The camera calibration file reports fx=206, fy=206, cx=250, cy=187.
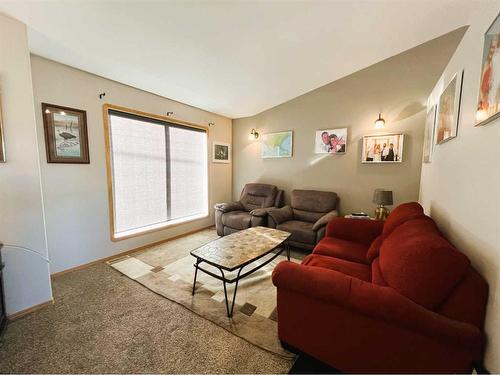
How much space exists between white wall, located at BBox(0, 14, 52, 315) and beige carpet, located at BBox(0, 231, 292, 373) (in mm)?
306

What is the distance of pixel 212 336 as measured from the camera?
1.55 meters

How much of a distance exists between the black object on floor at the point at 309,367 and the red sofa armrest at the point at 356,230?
4.30ft

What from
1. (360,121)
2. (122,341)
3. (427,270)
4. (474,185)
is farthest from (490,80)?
(122,341)

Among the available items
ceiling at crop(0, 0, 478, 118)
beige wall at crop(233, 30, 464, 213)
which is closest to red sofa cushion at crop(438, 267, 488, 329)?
ceiling at crop(0, 0, 478, 118)

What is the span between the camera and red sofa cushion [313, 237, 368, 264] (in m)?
1.90

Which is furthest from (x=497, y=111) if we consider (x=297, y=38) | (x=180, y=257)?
(x=180, y=257)

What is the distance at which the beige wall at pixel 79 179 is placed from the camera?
7.32 feet

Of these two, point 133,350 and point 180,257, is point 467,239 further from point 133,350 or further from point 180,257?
point 180,257

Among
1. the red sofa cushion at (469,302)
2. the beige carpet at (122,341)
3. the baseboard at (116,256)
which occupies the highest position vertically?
the red sofa cushion at (469,302)

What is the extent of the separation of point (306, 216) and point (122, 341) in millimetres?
2787

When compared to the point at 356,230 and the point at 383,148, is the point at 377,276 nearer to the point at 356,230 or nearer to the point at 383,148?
the point at 356,230

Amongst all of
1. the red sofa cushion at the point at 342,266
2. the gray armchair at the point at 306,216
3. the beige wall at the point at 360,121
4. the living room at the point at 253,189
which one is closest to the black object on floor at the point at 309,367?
the living room at the point at 253,189

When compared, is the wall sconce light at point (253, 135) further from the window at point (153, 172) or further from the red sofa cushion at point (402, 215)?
the red sofa cushion at point (402, 215)

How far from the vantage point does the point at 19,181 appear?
172 centimetres
